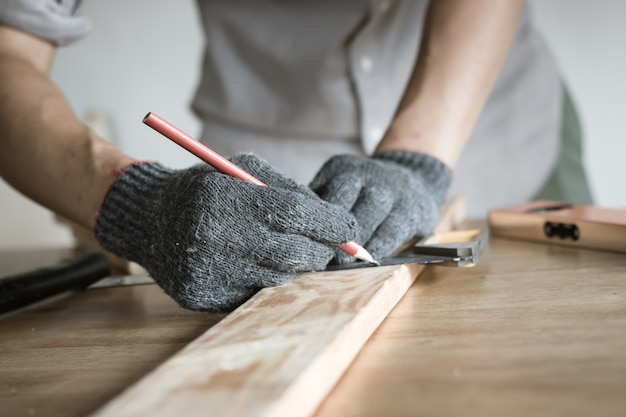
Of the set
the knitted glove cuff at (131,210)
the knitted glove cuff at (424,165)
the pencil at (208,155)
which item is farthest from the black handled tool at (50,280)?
the knitted glove cuff at (424,165)

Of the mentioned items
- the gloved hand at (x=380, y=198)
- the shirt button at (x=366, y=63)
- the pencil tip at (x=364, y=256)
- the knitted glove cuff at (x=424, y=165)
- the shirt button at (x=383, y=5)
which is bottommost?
the pencil tip at (x=364, y=256)

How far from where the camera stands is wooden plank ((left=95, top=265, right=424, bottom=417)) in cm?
38

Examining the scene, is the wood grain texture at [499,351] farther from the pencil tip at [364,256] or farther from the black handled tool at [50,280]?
the black handled tool at [50,280]

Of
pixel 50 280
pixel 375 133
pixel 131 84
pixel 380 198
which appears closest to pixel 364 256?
pixel 380 198

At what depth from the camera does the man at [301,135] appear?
0.64 metres

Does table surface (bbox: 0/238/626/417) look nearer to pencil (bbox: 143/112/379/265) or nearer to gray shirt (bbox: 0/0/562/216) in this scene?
pencil (bbox: 143/112/379/265)

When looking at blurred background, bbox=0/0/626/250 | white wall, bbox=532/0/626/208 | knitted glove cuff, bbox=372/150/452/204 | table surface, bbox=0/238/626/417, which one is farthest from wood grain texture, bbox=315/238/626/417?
blurred background, bbox=0/0/626/250

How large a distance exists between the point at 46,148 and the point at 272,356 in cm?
63

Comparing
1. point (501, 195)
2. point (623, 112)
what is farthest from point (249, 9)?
point (623, 112)

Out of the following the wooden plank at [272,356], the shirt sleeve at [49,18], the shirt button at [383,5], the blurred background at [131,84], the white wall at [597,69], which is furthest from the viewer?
the blurred background at [131,84]

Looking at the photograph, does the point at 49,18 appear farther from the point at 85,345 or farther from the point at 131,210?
the point at 85,345

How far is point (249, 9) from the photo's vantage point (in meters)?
1.42

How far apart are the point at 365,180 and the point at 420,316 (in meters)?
0.25

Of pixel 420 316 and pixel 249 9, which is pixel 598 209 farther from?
pixel 249 9
